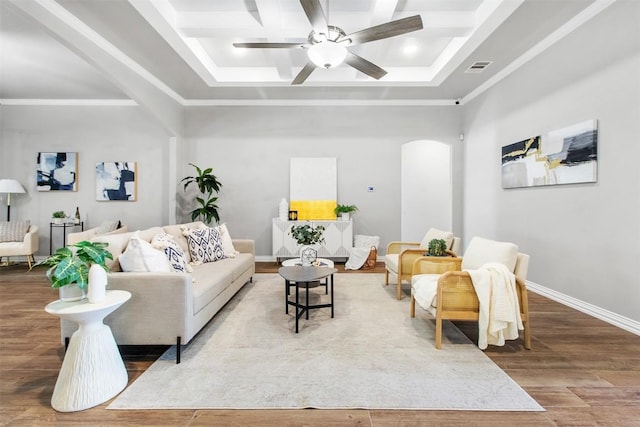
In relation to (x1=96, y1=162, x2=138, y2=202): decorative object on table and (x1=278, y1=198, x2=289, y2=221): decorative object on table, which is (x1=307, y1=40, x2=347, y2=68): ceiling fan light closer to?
(x1=278, y1=198, x2=289, y2=221): decorative object on table

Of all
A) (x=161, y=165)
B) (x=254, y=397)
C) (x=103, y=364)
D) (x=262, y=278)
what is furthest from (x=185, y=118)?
(x=254, y=397)

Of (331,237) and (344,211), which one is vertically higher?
(344,211)

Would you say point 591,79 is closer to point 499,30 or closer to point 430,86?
point 499,30

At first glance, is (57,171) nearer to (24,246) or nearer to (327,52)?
(24,246)

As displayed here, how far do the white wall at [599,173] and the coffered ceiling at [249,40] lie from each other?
336mm

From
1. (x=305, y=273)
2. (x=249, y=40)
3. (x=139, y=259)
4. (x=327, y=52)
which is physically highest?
(x=249, y=40)

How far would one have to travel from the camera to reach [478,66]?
4301 millimetres

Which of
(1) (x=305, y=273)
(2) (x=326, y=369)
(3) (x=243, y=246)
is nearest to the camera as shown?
Answer: (2) (x=326, y=369)

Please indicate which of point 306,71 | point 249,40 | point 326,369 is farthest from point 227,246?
point 249,40

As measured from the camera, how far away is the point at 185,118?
584cm

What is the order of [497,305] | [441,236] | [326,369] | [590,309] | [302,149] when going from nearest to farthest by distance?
[326,369], [497,305], [590,309], [441,236], [302,149]

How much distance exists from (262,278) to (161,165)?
337 centimetres

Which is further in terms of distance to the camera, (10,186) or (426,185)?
(426,185)

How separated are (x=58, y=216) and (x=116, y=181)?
1164mm
